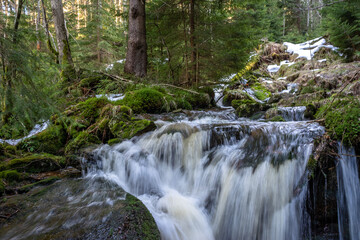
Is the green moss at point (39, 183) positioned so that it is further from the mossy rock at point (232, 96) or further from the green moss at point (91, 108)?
the mossy rock at point (232, 96)

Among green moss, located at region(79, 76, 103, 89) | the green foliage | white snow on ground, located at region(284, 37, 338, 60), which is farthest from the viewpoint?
white snow on ground, located at region(284, 37, 338, 60)

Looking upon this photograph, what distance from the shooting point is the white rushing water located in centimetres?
287

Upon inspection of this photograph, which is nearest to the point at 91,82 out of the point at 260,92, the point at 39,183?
the point at 39,183

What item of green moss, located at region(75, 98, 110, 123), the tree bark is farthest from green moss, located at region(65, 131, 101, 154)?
the tree bark

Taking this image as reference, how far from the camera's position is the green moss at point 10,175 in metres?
3.12

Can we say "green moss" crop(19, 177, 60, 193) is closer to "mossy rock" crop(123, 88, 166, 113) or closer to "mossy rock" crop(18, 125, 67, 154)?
"mossy rock" crop(18, 125, 67, 154)

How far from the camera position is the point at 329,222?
279 cm

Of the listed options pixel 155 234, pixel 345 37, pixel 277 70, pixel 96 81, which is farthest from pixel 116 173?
pixel 277 70

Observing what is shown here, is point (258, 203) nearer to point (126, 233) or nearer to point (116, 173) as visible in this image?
point (126, 233)

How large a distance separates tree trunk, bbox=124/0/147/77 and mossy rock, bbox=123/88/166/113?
1.90 meters

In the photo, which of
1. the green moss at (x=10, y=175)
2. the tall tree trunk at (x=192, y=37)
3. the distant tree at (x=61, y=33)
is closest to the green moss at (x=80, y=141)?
the green moss at (x=10, y=175)

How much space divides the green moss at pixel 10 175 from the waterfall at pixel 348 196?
15.8ft

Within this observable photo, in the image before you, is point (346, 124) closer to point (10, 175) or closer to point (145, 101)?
point (145, 101)

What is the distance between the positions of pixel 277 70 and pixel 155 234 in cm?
1766
